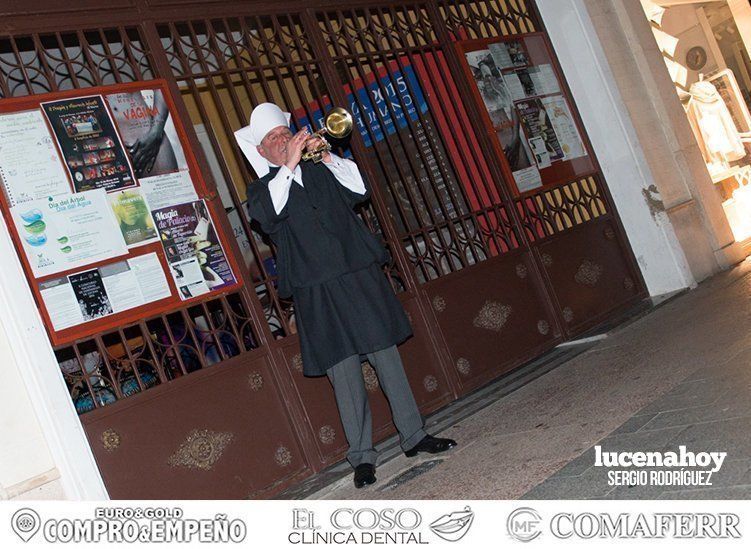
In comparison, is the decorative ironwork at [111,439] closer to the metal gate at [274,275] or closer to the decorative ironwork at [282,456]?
the metal gate at [274,275]

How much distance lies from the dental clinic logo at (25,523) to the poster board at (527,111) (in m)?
4.61

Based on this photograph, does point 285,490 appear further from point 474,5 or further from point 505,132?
point 474,5

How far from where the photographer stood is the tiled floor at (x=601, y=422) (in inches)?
125

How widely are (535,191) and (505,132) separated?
579 mm

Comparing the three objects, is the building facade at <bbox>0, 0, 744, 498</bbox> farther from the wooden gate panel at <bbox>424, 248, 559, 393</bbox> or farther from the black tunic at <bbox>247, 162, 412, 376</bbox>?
the black tunic at <bbox>247, 162, 412, 376</bbox>

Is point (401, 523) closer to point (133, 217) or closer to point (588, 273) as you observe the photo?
point (133, 217)

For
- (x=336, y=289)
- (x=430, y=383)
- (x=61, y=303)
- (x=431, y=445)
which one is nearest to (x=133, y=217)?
(x=61, y=303)

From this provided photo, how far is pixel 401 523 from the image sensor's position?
10.4 feet

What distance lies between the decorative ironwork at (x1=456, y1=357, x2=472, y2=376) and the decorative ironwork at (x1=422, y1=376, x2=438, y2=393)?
0.24m

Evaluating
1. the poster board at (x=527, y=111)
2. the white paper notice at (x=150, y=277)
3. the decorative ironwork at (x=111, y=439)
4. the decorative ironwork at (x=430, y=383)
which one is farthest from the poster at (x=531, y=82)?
the decorative ironwork at (x=111, y=439)

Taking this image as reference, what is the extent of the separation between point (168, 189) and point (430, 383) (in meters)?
2.30

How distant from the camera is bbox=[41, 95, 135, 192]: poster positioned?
4.68 meters

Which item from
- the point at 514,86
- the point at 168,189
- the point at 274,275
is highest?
the point at 514,86

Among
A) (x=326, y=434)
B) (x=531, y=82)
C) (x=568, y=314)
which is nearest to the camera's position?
(x=326, y=434)
